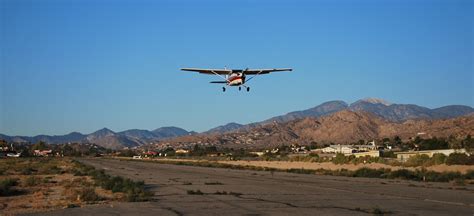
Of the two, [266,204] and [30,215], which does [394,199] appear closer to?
[266,204]

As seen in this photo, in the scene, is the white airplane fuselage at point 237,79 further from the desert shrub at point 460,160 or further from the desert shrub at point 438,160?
the desert shrub at point 460,160

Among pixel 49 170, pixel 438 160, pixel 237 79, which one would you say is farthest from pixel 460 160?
pixel 49 170

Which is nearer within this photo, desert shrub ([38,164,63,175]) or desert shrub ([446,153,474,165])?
desert shrub ([446,153,474,165])

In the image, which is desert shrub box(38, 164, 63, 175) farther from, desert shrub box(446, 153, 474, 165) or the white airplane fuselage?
desert shrub box(446, 153, 474, 165)


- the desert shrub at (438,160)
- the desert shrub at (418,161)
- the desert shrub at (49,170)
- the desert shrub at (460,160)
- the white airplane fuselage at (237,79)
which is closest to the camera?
the white airplane fuselage at (237,79)

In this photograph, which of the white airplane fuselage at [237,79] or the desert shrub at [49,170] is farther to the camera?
the desert shrub at [49,170]

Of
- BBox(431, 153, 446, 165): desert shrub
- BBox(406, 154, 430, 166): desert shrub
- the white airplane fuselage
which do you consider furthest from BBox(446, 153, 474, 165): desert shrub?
the white airplane fuselage

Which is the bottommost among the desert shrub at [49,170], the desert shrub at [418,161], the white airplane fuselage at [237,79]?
the desert shrub at [49,170]

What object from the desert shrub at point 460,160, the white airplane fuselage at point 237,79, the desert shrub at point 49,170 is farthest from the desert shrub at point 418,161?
the desert shrub at point 49,170

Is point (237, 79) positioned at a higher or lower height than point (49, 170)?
higher

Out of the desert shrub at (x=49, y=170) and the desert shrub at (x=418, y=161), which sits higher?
the desert shrub at (x=418, y=161)

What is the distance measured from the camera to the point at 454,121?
176125 mm

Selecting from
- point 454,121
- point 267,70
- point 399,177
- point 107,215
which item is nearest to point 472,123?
point 454,121

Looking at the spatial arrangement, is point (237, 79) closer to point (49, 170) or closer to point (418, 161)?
point (418, 161)
